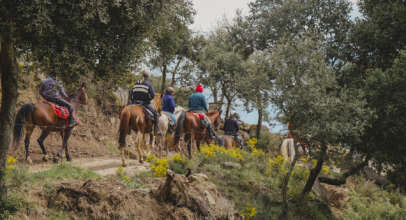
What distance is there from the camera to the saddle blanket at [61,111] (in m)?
10.2

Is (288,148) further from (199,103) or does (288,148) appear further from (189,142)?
(189,142)

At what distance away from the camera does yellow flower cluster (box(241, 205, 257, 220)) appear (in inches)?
367

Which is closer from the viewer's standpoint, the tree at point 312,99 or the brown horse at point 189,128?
the tree at point 312,99

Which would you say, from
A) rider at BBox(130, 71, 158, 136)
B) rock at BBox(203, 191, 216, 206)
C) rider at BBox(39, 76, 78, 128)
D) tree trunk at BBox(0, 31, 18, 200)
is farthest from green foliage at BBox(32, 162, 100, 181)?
rider at BBox(130, 71, 158, 136)

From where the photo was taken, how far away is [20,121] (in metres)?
9.50

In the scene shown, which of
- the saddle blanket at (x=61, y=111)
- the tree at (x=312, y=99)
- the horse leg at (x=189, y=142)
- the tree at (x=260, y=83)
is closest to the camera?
the tree at (x=312, y=99)

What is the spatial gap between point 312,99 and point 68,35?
8160 millimetres

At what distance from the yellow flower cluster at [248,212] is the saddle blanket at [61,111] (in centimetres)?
747

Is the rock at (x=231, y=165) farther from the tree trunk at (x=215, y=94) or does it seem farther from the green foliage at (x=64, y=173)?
the tree trunk at (x=215, y=94)

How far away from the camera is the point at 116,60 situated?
6.93 meters

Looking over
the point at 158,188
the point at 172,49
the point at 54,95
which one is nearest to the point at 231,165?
the point at 158,188

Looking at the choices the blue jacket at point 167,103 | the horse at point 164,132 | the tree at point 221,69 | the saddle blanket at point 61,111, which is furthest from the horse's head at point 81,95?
the tree at point 221,69

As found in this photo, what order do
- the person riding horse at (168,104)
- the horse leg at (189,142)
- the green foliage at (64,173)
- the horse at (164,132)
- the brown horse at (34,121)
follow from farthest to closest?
the person riding horse at (168,104), the horse leg at (189,142), the horse at (164,132), the brown horse at (34,121), the green foliage at (64,173)

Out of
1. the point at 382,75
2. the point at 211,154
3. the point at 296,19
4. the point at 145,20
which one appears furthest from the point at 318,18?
the point at 145,20
